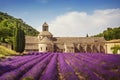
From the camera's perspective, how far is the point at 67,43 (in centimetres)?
10438

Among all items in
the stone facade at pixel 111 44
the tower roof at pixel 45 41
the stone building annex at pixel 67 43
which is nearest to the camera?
the stone facade at pixel 111 44

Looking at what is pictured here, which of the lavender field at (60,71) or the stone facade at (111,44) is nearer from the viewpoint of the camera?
the lavender field at (60,71)

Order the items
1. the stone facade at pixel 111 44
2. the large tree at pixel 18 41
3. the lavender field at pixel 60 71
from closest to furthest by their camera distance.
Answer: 1. the lavender field at pixel 60 71
2. the large tree at pixel 18 41
3. the stone facade at pixel 111 44

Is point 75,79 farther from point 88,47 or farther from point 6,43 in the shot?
point 88,47

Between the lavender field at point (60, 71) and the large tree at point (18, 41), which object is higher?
the large tree at point (18, 41)

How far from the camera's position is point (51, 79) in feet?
46.9

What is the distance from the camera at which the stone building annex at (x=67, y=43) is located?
4018 inches

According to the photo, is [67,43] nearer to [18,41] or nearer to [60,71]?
[18,41]

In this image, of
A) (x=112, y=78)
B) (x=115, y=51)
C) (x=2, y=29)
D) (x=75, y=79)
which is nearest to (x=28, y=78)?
(x=75, y=79)

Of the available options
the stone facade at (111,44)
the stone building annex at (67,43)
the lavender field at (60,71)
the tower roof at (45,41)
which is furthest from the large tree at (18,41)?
the lavender field at (60,71)

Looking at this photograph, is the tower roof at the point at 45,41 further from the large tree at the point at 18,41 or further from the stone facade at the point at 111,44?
the large tree at the point at 18,41

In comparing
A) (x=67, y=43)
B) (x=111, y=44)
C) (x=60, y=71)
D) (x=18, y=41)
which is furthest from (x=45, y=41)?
(x=60, y=71)

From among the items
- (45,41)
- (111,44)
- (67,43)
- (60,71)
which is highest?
(45,41)

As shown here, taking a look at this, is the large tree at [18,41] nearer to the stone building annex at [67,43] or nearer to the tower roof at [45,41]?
the tower roof at [45,41]
